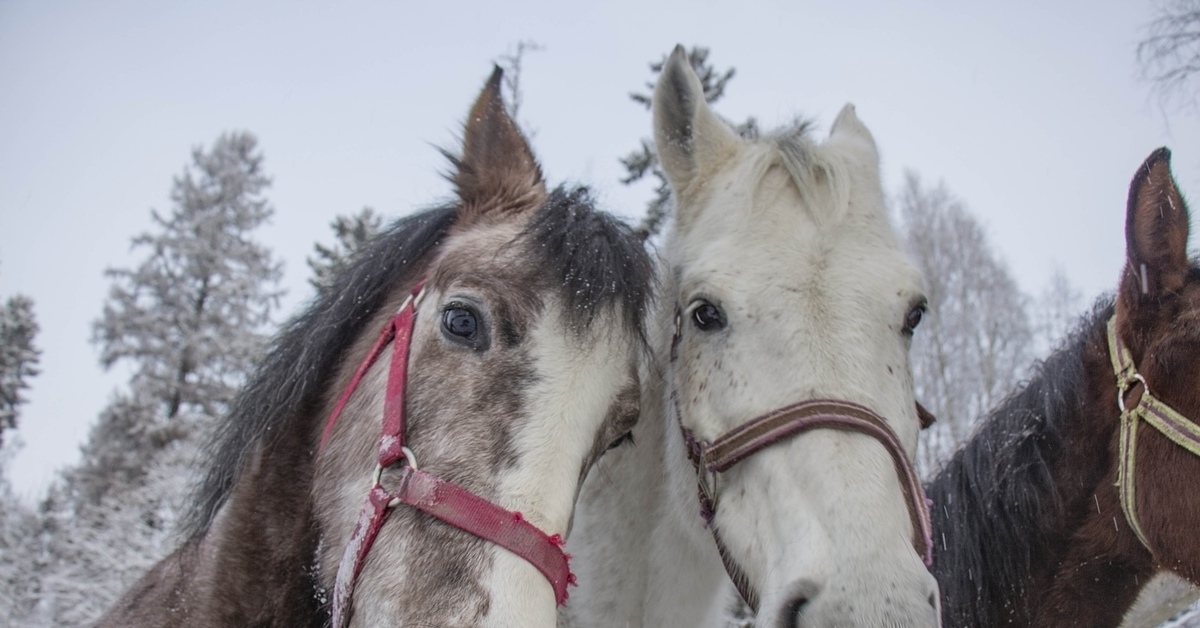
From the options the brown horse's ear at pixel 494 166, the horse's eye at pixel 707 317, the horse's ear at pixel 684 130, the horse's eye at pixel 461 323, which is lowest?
the horse's eye at pixel 461 323

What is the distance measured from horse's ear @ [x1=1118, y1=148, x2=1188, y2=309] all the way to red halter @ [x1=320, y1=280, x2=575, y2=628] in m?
2.82

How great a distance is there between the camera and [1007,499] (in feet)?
10.9

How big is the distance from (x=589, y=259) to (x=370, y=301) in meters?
0.93

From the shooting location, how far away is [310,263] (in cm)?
2052

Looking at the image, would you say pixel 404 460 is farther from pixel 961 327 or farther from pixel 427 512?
pixel 961 327

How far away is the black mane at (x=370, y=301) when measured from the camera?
2400 mm

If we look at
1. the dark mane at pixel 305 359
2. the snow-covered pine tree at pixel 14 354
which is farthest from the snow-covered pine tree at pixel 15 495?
the dark mane at pixel 305 359

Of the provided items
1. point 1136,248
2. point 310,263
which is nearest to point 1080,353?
point 1136,248

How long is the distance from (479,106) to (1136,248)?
289cm

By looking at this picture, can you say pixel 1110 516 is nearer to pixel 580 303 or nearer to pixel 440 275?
pixel 580 303

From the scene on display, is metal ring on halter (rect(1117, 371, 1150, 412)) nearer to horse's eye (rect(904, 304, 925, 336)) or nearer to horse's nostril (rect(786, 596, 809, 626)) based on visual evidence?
horse's eye (rect(904, 304, 925, 336))

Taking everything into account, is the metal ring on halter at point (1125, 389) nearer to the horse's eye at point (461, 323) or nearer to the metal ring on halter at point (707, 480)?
the metal ring on halter at point (707, 480)

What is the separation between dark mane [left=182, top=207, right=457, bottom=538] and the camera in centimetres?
264

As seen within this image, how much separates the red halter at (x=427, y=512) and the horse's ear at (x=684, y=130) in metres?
1.62
